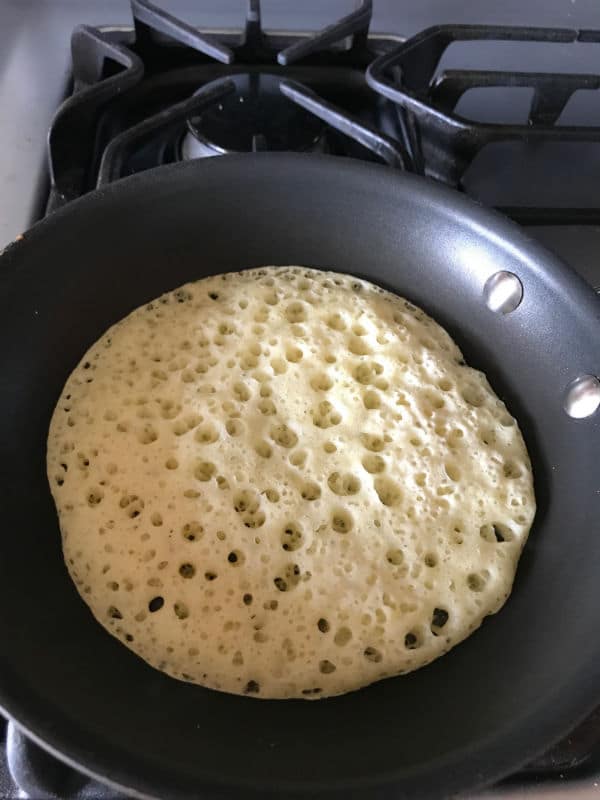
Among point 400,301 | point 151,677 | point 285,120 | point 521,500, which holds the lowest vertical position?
point 151,677

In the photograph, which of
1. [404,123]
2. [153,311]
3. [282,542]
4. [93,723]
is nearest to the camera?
[93,723]

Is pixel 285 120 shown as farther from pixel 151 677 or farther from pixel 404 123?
pixel 151 677

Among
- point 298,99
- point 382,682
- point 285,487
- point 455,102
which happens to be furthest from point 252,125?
point 382,682

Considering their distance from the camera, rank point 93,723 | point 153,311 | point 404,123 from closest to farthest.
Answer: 1. point 93,723
2. point 153,311
3. point 404,123

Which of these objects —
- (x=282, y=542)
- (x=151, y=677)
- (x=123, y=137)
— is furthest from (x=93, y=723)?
(x=123, y=137)

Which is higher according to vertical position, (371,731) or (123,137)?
(123,137)

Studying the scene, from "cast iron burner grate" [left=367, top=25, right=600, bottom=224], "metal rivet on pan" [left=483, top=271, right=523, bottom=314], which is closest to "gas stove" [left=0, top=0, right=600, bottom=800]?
"cast iron burner grate" [left=367, top=25, right=600, bottom=224]

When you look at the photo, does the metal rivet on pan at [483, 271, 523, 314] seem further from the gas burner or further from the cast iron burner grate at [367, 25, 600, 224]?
the gas burner
